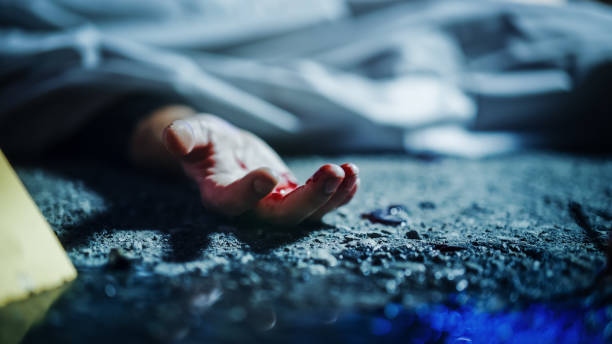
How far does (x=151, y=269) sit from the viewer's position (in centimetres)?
45

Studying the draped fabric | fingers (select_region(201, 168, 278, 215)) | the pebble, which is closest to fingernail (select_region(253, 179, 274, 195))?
fingers (select_region(201, 168, 278, 215))

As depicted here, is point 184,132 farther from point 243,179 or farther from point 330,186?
point 330,186

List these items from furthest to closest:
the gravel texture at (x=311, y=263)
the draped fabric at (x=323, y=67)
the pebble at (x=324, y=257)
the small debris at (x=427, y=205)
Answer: the draped fabric at (x=323, y=67) < the small debris at (x=427, y=205) < the pebble at (x=324, y=257) < the gravel texture at (x=311, y=263)

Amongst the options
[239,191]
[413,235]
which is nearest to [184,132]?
[239,191]

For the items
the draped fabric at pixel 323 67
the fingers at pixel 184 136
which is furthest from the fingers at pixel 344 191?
the draped fabric at pixel 323 67

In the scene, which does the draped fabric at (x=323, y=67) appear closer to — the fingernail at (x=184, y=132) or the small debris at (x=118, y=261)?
the fingernail at (x=184, y=132)

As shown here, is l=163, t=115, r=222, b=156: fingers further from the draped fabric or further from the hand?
the draped fabric

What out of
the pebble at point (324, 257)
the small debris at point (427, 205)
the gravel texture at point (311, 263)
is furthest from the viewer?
the small debris at point (427, 205)

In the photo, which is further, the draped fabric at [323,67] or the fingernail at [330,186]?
the draped fabric at [323,67]

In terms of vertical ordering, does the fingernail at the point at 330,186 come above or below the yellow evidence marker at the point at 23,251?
above

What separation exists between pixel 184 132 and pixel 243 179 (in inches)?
4.2

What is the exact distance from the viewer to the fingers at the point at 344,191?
21.2 inches

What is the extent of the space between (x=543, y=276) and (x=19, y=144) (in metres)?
1.11

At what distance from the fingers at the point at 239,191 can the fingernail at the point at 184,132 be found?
3.1 inches
